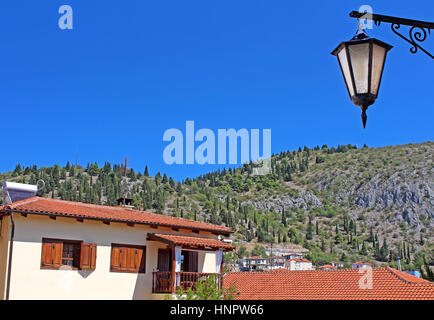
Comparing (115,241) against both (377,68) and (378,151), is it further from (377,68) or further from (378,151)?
(378,151)

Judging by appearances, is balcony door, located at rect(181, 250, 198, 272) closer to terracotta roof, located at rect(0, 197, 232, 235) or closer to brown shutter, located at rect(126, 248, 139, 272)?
terracotta roof, located at rect(0, 197, 232, 235)

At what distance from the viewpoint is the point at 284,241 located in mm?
80938

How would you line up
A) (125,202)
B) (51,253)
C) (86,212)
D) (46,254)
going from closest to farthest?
1. (46,254)
2. (51,253)
3. (86,212)
4. (125,202)

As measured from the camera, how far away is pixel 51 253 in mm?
15250

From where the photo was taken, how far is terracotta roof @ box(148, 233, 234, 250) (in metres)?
16.8

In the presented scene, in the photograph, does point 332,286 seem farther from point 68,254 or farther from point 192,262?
point 68,254

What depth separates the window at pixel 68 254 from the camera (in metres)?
15.2

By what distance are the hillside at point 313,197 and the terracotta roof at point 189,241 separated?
47067mm

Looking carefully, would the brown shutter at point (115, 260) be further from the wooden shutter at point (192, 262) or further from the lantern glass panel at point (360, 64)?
the lantern glass panel at point (360, 64)

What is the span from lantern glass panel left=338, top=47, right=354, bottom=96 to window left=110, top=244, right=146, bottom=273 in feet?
45.6

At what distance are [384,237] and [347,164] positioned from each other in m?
33.7

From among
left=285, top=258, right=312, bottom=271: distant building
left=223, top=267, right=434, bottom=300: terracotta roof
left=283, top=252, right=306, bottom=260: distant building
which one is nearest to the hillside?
left=283, top=252, right=306, bottom=260: distant building

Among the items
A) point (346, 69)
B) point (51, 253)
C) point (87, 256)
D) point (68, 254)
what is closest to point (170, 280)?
point (87, 256)

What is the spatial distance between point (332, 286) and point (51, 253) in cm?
1281
